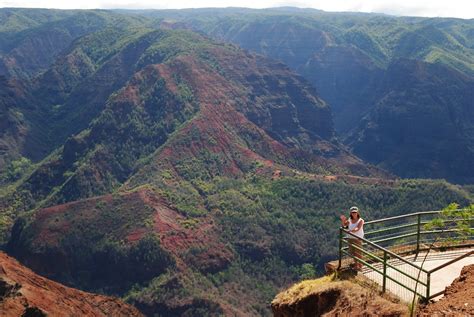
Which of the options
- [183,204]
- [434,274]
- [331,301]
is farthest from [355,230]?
[183,204]

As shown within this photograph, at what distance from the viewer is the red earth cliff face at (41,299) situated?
2074 inches

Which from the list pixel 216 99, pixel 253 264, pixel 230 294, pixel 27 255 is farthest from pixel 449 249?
pixel 216 99

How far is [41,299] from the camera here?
5638cm

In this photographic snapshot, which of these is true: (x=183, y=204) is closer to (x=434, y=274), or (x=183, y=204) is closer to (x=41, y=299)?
(x=41, y=299)

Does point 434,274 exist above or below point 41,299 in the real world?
above

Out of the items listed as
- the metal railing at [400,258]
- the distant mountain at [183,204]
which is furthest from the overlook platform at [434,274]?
the distant mountain at [183,204]

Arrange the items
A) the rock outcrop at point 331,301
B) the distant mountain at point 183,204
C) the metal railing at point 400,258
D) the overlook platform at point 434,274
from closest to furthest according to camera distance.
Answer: the metal railing at point 400,258 → the rock outcrop at point 331,301 → the overlook platform at point 434,274 → the distant mountain at point 183,204

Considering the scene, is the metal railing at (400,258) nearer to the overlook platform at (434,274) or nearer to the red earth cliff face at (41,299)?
the overlook platform at (434,274)

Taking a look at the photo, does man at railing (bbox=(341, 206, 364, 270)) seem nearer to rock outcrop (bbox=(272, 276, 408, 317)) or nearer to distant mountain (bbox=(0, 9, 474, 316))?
rock outcrop (bbox=(272, 276, 408, 317))

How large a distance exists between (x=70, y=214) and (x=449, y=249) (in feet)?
328

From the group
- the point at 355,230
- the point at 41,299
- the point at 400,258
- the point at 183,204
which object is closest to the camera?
the point at 400,258

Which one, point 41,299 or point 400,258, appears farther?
point 41,299

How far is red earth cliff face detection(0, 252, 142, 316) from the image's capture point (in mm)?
52688

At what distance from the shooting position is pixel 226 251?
106250mm
